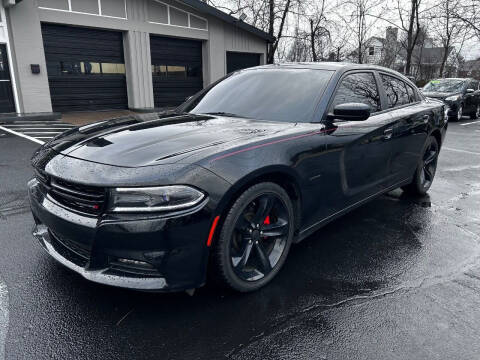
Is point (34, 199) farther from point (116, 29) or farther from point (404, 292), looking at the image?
point (116, 29)

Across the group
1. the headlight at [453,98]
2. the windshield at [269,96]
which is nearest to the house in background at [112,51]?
the headlight at [453,98]

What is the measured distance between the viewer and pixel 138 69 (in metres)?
14.3

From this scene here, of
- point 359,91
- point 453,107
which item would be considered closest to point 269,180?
point 359,91

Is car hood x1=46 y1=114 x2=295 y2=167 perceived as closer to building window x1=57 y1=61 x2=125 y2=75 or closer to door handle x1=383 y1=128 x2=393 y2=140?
door handle x1=383 y1=128 x2=393 y2=140

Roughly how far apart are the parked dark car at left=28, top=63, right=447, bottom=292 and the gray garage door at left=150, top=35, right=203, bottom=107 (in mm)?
12158

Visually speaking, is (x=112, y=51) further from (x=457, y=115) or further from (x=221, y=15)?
(x=457, y=115)

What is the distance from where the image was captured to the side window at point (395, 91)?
3996 mm

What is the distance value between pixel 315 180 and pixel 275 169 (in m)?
0.50

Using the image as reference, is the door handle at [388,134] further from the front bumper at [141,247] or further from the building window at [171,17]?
the building window at [171,17]

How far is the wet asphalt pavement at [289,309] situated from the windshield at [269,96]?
1236mm

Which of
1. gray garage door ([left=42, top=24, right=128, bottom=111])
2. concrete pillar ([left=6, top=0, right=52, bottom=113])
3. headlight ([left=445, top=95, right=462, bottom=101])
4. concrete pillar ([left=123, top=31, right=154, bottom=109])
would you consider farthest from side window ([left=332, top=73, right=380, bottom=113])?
concrete pillar ([left=123, top=31, right=154, bottom=109])

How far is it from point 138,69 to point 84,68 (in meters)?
1.96

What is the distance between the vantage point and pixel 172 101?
52.7 feet

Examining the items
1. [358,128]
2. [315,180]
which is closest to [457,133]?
[358,128]
